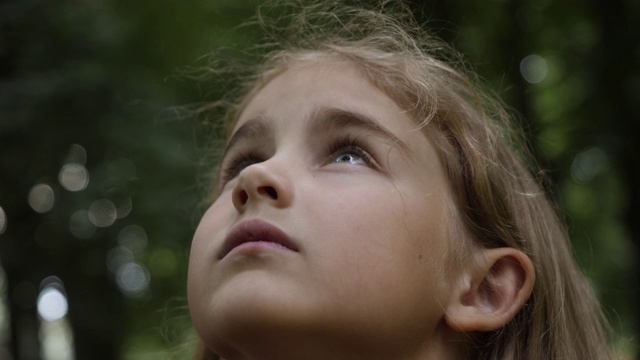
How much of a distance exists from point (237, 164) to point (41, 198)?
432 centimetres

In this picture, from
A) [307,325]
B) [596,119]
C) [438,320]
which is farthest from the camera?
[596,119]

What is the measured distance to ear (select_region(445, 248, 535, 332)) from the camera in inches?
90.7

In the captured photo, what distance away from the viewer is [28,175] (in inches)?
230

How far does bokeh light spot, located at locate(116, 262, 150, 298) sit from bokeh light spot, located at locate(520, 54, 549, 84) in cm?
476

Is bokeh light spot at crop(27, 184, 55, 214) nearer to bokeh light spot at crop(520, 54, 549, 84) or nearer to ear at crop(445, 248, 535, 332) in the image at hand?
bokeh light spot at crop(520, 54, 549, 84)

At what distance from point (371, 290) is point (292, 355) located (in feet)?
0.90

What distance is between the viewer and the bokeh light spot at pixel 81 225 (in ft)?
20.4

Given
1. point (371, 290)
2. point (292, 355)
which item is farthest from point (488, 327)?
Result: point (292, 355)

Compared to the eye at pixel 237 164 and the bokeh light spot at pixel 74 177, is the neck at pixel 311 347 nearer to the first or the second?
the eye at pixel 237 164

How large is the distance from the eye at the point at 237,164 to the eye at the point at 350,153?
10.7 inches

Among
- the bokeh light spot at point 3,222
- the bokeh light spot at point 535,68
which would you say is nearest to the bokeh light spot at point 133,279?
the bokeh light spot at point 3,222

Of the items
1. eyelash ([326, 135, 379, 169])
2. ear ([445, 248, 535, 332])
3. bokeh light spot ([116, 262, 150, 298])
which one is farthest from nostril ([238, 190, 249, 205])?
bokeh light spot ([116, 262, 150, 298])

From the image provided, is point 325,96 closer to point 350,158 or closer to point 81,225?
point 350,158

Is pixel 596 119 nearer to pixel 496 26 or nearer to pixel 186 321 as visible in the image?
pixel 496 26
